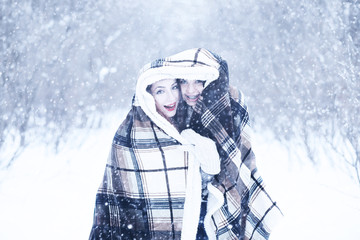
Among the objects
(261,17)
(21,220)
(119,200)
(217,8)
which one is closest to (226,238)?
(119,200)

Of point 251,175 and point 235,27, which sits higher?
point 235,27

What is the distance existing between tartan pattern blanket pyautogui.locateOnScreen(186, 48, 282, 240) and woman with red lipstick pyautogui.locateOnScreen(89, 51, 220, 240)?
61 mm

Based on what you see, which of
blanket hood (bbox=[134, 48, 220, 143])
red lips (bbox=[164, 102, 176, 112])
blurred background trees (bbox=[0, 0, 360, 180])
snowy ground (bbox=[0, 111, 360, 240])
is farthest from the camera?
blurred background trees (bbox=[0, 0, 360, 180])

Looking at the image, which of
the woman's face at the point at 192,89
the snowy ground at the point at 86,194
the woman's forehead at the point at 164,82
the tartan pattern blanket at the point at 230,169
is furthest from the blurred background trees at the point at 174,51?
the woman's forehead at the point at 164,82

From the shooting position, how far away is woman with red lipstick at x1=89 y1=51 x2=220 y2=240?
4.40 feet

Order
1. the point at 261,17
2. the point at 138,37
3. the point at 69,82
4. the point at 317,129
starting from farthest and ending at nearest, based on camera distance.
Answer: the point at 138,37 < the point at 261,17 < the point at 69,82 < the point at 317,129

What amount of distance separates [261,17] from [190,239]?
4.22 metres

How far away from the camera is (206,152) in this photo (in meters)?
1.33

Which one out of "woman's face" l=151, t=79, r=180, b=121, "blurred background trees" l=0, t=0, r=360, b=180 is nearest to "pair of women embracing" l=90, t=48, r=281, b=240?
"woman's face" l=151, t=79, r=180, b=121

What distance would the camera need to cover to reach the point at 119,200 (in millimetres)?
1399

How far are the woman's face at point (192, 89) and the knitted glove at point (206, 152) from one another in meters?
0.18

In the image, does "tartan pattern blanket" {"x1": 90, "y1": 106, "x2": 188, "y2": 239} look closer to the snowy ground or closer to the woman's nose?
the woman's nose

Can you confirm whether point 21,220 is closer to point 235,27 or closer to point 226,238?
point 226,238

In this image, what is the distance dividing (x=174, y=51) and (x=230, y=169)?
5418mm
